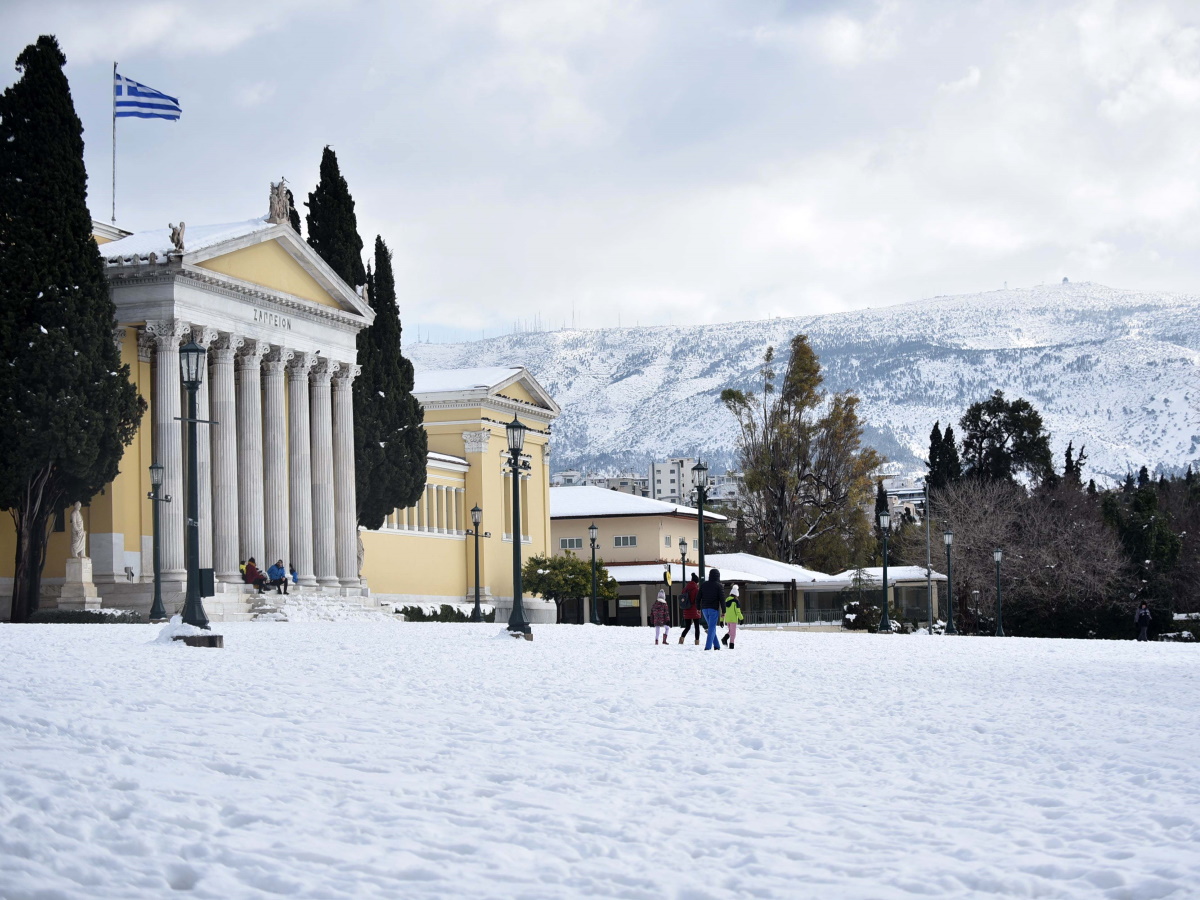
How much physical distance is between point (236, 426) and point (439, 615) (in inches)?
459

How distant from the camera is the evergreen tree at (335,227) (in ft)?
157

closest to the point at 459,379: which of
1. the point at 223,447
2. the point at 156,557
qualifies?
the point at 223,447

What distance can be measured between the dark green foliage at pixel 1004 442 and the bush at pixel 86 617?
52.1 meters

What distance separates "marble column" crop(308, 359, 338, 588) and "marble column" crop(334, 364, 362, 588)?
26.2 inches

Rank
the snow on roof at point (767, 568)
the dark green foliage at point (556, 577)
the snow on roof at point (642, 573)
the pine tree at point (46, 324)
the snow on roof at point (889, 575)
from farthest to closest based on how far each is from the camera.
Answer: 1. the snow on roof at point (642, 573)
2. the snow on roof at point (889, 575)
3. the dark green foliage at point (556, 577)
4. the snow on roof at point (767, 568)
5. the pine tree at point (46, 324)

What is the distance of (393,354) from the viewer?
51.2 m

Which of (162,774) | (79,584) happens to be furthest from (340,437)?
(162,774)

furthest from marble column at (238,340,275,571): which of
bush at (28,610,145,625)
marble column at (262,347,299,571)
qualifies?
bush at (28,610,145,625)

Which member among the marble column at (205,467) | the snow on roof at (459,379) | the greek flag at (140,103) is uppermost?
the greek flag at (140,103)

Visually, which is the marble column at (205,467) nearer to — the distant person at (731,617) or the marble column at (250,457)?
the marble column at (250,457)

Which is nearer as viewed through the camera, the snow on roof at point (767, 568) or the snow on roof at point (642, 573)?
the snow on roof at point (767, 568)

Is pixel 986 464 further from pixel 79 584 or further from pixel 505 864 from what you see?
pixel 505 864

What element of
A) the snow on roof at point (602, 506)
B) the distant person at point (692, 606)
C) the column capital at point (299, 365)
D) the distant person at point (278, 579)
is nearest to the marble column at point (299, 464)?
the column capital at point (299, 365)

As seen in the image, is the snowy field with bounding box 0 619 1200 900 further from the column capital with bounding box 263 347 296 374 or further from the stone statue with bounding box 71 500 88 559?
the column capital with bounding box 263 347 296 374
